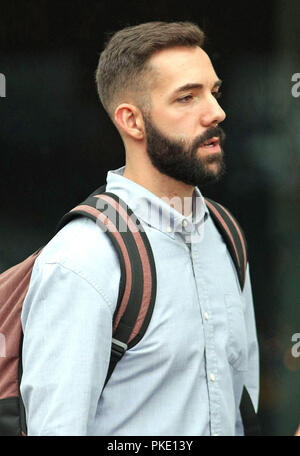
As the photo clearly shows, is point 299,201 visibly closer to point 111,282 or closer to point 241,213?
point 241,213

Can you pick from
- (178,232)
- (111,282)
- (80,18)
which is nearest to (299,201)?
(80,18)

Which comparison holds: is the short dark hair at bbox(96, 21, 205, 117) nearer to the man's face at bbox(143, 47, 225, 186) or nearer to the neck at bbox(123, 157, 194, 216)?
the man's face at bbox(143, 47, 225, 186)

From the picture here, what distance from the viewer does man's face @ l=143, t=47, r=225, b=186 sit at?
8.80ft

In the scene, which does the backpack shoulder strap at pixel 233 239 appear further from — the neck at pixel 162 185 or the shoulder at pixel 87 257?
the shoulder at pixel 87 257

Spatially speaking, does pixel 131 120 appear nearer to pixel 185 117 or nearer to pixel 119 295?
pixel 185 117

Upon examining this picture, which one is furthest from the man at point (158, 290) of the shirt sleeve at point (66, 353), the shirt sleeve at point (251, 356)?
the shirt sleeve at point (251, 356)

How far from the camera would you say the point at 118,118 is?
2812mm

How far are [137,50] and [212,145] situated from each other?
1.44 ft

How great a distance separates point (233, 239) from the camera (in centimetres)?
295

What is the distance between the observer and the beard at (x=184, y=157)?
271 centimetres

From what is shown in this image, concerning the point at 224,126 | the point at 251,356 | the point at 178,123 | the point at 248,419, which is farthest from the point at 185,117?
the point at 224,126

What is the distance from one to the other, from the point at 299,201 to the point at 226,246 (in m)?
1.73

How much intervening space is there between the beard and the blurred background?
4.89ft

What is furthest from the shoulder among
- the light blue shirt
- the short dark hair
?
the short dark hair
